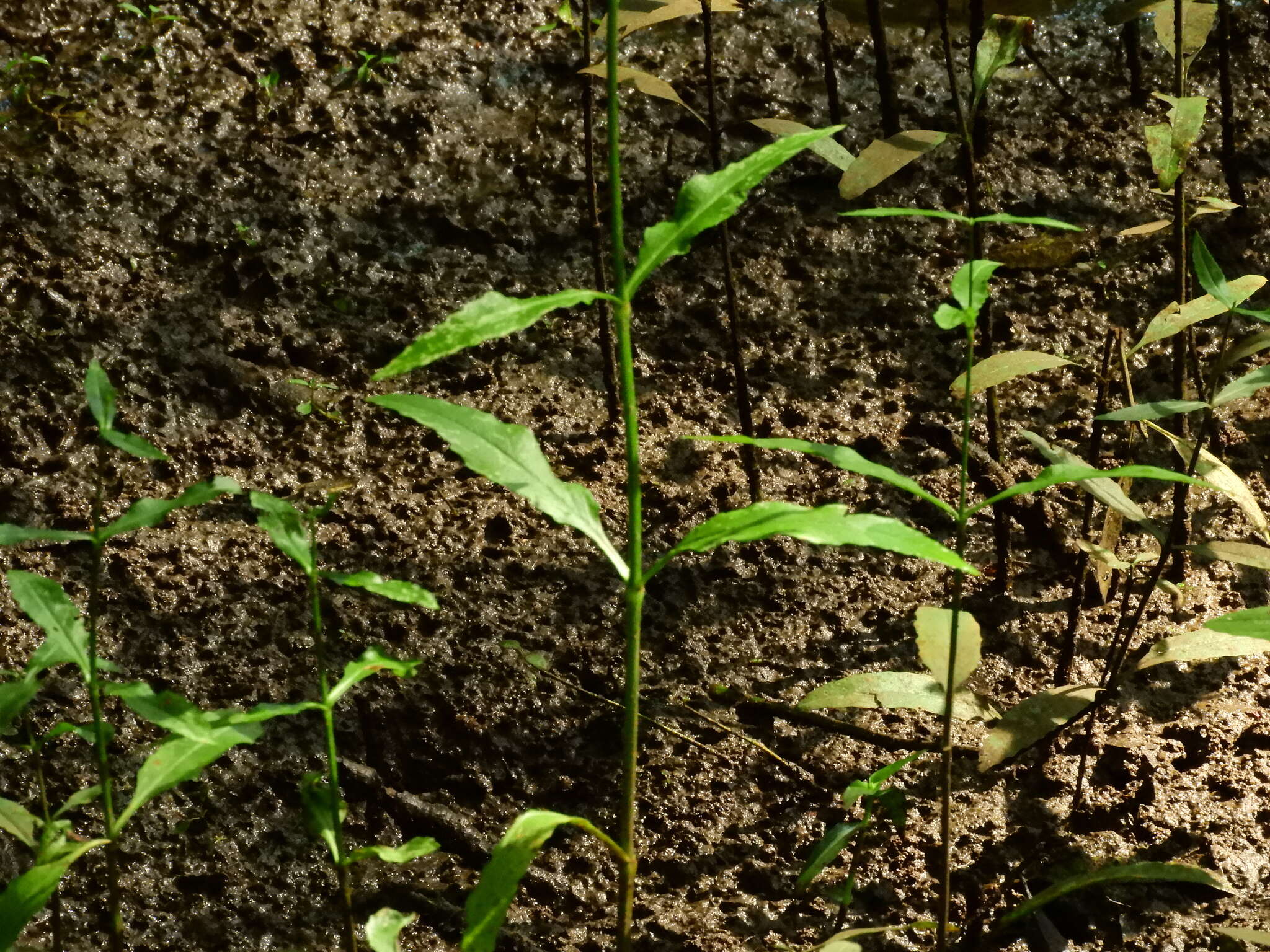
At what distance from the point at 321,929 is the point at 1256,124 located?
2.55m

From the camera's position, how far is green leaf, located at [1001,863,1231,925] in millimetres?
1269

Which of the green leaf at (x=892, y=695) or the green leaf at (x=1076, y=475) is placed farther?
the green leaf at (x=892, y=695)

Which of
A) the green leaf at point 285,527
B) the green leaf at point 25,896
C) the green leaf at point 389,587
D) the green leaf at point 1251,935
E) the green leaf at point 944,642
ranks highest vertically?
the green leaf at point 285,527

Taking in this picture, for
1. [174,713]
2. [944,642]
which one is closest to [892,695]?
[944,642]

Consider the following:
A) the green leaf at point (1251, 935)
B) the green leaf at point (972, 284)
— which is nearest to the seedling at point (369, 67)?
the green leaf at point (972, 284)

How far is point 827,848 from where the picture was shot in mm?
1307

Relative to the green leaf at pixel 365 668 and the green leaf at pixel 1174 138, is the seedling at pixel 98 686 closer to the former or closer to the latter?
the green leaf at pixel 365 668

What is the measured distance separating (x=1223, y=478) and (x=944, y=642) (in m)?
0.44

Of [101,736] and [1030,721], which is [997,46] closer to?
[1030,721]

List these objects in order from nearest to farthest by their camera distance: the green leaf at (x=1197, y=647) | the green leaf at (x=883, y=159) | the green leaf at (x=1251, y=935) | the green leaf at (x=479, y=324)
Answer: the green leaf at (x=479, y=324) < the green leaf at (x=1251, y=935) < the green leaf at (x=1197, y=647) < the green leaf at (x=883, y=159)

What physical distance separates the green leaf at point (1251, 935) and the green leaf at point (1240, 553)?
0.46 m

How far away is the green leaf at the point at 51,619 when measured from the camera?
3.64ft

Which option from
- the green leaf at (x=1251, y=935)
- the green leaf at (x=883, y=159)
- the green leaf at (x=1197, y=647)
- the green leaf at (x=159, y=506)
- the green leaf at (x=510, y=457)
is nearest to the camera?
the green leaf at (x=510, y=457)

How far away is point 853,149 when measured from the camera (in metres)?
2.59
